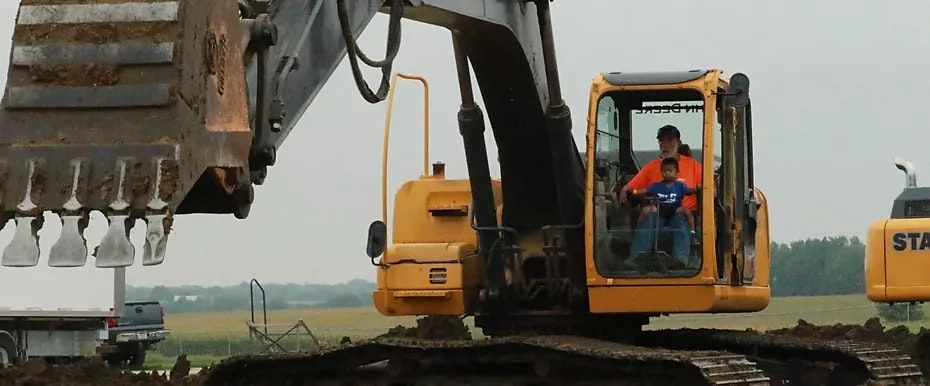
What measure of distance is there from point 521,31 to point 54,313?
18384 millimetres

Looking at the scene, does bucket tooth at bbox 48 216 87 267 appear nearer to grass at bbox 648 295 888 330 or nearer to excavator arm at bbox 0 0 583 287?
excavator arm at bbox 0 0 583 287

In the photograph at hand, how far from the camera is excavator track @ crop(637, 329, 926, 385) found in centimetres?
1316

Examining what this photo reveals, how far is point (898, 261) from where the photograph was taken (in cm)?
1496

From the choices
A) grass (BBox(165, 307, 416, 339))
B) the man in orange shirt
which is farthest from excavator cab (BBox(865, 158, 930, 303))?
grass (BBox(165, 307, 416, 339))

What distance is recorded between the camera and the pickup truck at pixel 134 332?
2988cm

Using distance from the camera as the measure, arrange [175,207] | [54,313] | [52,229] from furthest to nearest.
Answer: [54,313], [52,229], [175,207]

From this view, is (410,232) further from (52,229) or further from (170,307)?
(170,307)

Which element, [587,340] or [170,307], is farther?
[170,307]

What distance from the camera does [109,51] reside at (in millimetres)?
7250

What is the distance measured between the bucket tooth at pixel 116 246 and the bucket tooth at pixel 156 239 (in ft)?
0.18

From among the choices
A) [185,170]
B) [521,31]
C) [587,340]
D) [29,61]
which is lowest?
[587,340]

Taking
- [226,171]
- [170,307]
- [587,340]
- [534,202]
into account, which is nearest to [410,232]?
[534,202]

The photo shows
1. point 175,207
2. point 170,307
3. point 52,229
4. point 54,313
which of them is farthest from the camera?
point 170,307

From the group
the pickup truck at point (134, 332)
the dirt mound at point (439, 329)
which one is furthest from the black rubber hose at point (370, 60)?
the pickup truck at point (134, 332)
